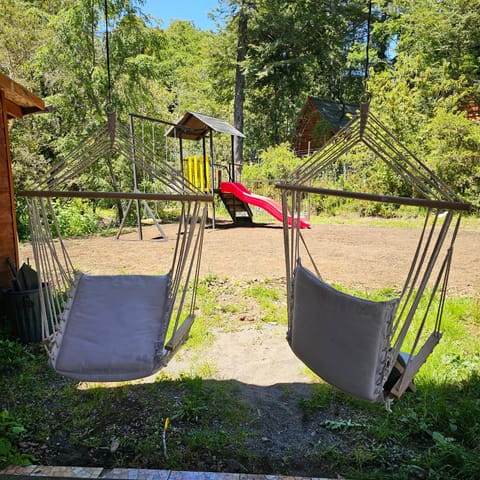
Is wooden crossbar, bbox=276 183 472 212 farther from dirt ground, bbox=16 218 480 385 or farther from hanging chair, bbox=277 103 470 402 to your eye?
Answer: dirt ground, bbox=16 218 480 385

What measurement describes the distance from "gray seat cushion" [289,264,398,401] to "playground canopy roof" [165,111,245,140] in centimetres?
616

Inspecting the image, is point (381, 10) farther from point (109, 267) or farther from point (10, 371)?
point (10, 371)

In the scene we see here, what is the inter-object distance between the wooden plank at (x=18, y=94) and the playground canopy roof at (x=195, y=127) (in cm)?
407

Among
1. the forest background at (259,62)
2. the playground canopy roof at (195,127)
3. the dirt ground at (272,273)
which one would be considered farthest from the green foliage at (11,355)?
the playground canopy roof at (195,127)

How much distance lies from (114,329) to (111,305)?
6.0 inches

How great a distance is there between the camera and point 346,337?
154 cm

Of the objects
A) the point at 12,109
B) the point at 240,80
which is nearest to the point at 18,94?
the point at 12,109

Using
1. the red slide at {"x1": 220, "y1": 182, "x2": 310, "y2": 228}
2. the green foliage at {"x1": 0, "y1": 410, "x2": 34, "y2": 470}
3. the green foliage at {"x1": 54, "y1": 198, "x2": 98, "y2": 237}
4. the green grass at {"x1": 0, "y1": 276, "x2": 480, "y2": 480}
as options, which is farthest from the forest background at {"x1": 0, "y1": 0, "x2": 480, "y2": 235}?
the green foliage at {"x1": 0, "y1": 410, "x2": 34, "y2": 470}

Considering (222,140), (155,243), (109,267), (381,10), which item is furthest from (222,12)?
(109,267)

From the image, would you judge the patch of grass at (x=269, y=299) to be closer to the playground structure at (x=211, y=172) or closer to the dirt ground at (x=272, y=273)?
the dirt ground at (x=272, y=273)

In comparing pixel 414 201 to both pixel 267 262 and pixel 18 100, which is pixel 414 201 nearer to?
pixel 18 100

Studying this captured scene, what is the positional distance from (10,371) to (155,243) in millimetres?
3698

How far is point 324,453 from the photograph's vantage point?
1830 mm

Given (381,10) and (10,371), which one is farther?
(381,10)
